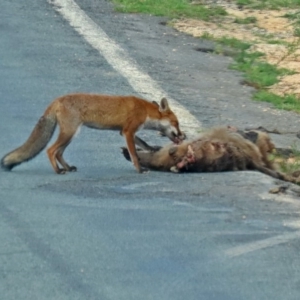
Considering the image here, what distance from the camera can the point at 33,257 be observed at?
758 cm

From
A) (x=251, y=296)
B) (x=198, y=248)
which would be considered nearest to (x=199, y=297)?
(x=251, y=296)

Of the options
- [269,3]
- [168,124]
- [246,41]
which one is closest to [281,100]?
[246,41]

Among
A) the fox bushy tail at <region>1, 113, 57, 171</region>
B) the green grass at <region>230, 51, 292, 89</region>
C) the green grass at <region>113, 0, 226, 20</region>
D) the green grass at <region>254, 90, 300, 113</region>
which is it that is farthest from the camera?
the green grass at <region>113, 0, 226, 20</region>

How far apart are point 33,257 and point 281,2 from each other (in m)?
14.9

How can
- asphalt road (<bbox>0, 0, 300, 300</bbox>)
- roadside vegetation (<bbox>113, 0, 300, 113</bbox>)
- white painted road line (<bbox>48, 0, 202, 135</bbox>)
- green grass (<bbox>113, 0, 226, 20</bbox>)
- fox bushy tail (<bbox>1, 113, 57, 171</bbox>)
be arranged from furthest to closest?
green grass (<bbox>113, 0, 226, 20</bbox>) < roadside vegetation (<bbox>113, 0, 300, 113</bbox>) < white painted road line (<bbox>48, 0, 202, 135</bbox>) < fox bushy tail (<bbox>1, 113, 57, 171</bbox>) < asphalt road (<bbox>0, 0, 300, 300</bbox>)

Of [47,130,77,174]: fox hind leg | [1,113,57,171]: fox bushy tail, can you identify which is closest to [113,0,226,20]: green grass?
[1,113,57,171]: fox bushy tail

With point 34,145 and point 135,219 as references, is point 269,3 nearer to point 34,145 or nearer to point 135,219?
point 34,145

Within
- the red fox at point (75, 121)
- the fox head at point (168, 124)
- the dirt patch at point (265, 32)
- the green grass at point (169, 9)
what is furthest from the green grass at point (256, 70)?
the red fox at point (75, 121)

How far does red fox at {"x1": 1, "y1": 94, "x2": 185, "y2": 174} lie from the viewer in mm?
10258

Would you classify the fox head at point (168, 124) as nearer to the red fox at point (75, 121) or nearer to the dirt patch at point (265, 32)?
the red fox at point (75, 121)

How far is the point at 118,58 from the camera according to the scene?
16469 mm

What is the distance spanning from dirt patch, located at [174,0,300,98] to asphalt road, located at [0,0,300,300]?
2.01 m

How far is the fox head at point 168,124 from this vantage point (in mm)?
10867

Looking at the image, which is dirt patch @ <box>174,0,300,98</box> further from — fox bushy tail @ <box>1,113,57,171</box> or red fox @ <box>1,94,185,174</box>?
fox bushy tail @ <box>1,113,57,171</box>
